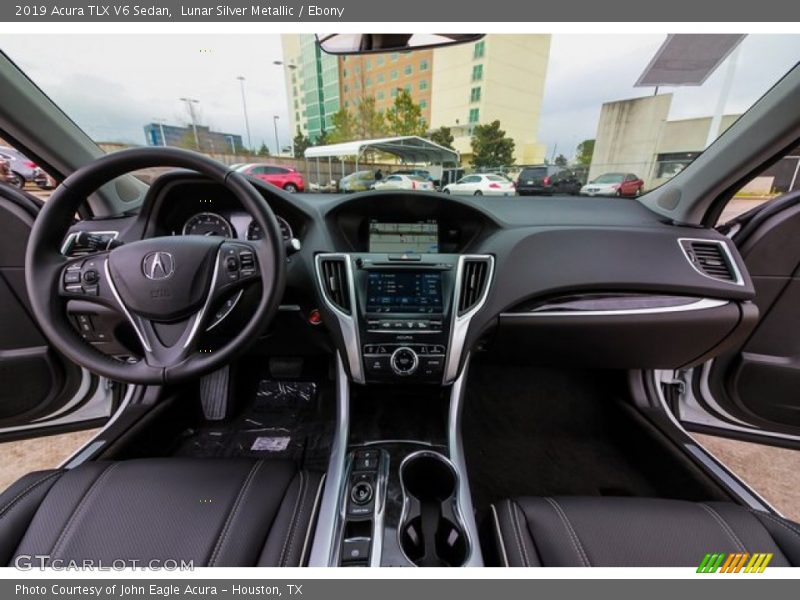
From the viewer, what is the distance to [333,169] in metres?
1.76

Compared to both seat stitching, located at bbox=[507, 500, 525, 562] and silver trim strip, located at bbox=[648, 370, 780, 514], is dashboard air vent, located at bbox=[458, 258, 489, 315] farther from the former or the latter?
silver trim strip, located at bbox=[648, 370, 780, 514]

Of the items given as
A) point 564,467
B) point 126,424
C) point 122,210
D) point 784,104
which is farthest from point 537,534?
point 122,210

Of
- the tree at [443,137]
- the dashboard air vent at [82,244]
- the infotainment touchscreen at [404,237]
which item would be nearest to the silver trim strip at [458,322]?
the infotainment touchscreen at [404,237]

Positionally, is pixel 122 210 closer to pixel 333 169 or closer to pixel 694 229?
pixel 333 169

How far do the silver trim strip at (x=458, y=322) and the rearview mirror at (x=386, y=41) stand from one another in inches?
34.4

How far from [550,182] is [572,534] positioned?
1601 millimetres

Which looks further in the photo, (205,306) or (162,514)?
(205,306)

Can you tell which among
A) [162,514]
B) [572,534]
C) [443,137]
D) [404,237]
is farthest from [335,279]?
[443,137]

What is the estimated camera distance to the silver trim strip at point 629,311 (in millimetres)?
1348

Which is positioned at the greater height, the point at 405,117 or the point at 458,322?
the point at 405,117

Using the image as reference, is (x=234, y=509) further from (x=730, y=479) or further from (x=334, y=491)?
(x=730, y=479)

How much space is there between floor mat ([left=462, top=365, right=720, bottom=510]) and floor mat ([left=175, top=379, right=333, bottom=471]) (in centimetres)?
86

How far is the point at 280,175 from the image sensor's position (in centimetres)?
168

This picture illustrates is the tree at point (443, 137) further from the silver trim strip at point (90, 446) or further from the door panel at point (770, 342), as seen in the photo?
the silver trim strip at point (90, 446)
